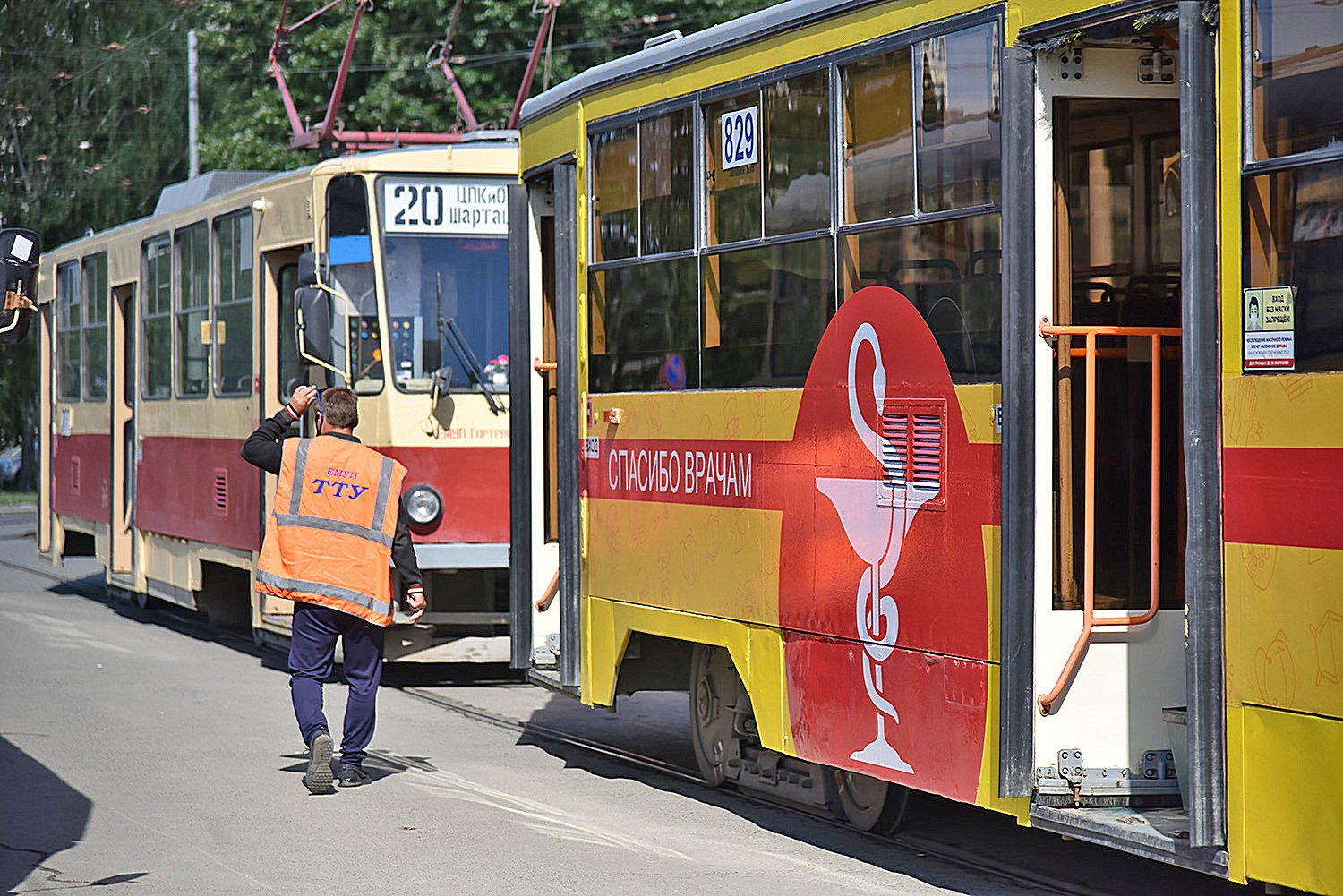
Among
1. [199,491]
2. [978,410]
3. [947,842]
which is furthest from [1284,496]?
[199,491]

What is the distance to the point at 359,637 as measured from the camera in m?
8.77

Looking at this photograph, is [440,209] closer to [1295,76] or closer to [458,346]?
[458,346]

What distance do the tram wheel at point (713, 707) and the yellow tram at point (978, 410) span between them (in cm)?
3

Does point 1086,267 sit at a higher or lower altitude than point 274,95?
lower

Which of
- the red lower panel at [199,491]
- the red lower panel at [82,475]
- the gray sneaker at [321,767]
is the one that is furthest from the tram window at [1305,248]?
the red lower panel at [82,475]

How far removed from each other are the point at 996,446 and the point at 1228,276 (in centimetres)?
111

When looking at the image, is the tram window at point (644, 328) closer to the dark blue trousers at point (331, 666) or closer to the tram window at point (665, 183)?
the tram window at point (665, 183)

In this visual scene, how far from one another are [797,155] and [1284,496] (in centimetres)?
274

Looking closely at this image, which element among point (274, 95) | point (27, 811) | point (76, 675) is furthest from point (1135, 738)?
point (274, 95)

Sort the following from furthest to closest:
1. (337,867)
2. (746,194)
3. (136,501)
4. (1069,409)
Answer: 1. (136,501)
2. (746,194)
3. (337,867)
4. (1069,409)

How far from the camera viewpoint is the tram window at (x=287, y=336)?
42.9 feet

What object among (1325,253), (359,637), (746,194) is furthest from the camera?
(359,637)

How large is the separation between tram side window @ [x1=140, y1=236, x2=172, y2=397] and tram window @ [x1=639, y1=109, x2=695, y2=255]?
822 cm

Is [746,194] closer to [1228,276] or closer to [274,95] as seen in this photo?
[1228,276]
